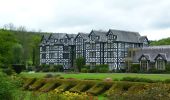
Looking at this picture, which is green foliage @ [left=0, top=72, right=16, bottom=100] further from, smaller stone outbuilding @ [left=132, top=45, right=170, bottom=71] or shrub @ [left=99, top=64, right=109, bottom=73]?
shrub @ [left=99, top=64, right=109, bottom=73]

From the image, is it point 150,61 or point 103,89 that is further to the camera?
point 150,61

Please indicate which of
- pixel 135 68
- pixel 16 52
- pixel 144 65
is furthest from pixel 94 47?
pixel 16 52

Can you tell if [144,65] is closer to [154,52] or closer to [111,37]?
[154,52]

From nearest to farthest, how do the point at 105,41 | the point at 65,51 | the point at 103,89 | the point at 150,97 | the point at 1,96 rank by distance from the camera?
the point at 150,97 < the point at 1,96 < the point at 103,89 < the point at 105,41 < the point at 65,51

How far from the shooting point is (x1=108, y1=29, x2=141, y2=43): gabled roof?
7939 centimetres

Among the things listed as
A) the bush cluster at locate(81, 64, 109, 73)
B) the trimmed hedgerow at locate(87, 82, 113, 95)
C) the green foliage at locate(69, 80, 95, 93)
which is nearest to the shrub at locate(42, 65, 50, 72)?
the bush cluster at locate(81, 64, 109, 73)

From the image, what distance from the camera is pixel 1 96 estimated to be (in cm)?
1820

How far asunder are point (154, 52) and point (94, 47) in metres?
14.3


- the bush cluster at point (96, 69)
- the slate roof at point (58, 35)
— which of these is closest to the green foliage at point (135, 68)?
the bush cluster at point (96, 69)

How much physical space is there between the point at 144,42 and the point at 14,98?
67.1 meters

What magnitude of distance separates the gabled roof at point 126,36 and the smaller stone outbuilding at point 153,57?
5.09 m

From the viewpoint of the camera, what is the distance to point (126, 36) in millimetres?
81000

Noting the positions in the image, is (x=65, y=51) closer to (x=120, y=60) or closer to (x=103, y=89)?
(x=120, y=60)

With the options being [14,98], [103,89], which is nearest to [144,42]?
[103,89]
